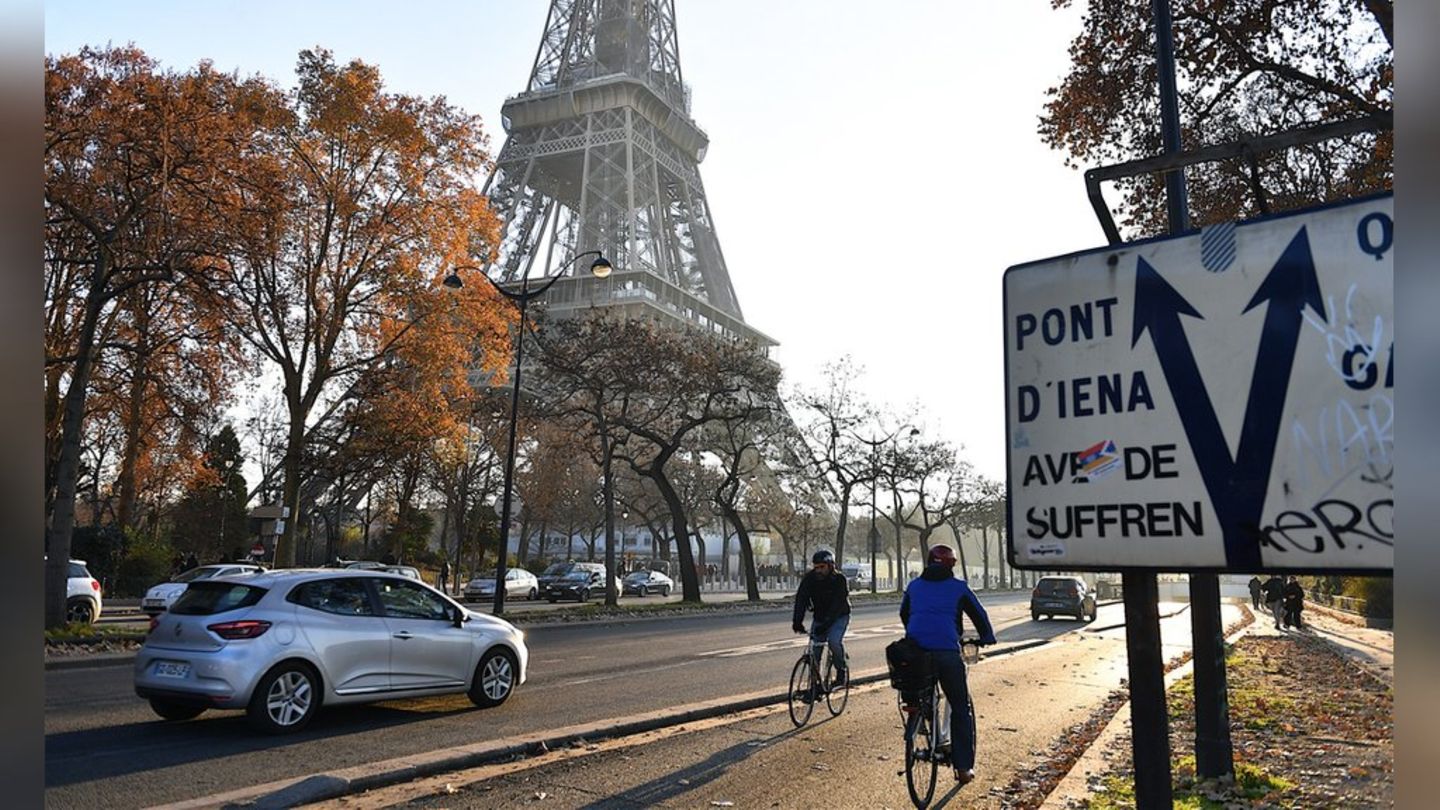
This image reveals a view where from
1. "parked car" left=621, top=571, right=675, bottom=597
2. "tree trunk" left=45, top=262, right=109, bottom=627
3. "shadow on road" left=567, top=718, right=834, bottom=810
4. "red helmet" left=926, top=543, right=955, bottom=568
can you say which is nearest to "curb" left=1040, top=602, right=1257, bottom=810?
"red helmet" left=926, top=543, right=955, bottom=568

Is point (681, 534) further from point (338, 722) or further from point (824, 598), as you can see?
point (338, 722)

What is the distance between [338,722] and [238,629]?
1.53m

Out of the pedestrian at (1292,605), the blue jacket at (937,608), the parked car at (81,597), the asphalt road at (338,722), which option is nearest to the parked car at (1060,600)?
the pedestrian at (1292,605)

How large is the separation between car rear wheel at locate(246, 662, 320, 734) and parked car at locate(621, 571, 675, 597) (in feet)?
144

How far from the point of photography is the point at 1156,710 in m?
3.59

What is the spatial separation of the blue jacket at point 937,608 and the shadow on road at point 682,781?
6.59 feet

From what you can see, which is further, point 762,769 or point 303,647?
point 303,647

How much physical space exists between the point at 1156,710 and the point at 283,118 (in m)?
28.4

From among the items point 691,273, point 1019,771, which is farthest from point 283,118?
point 691,273

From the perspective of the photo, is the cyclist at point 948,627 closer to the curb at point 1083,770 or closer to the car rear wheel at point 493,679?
the curb at point 1083,770

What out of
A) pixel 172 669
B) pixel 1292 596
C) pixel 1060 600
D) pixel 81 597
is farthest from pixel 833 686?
pixel 1292 596

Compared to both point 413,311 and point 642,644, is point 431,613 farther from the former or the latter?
point 413,311

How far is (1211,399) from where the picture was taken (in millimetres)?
2982

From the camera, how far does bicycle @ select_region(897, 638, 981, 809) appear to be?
7117mm
